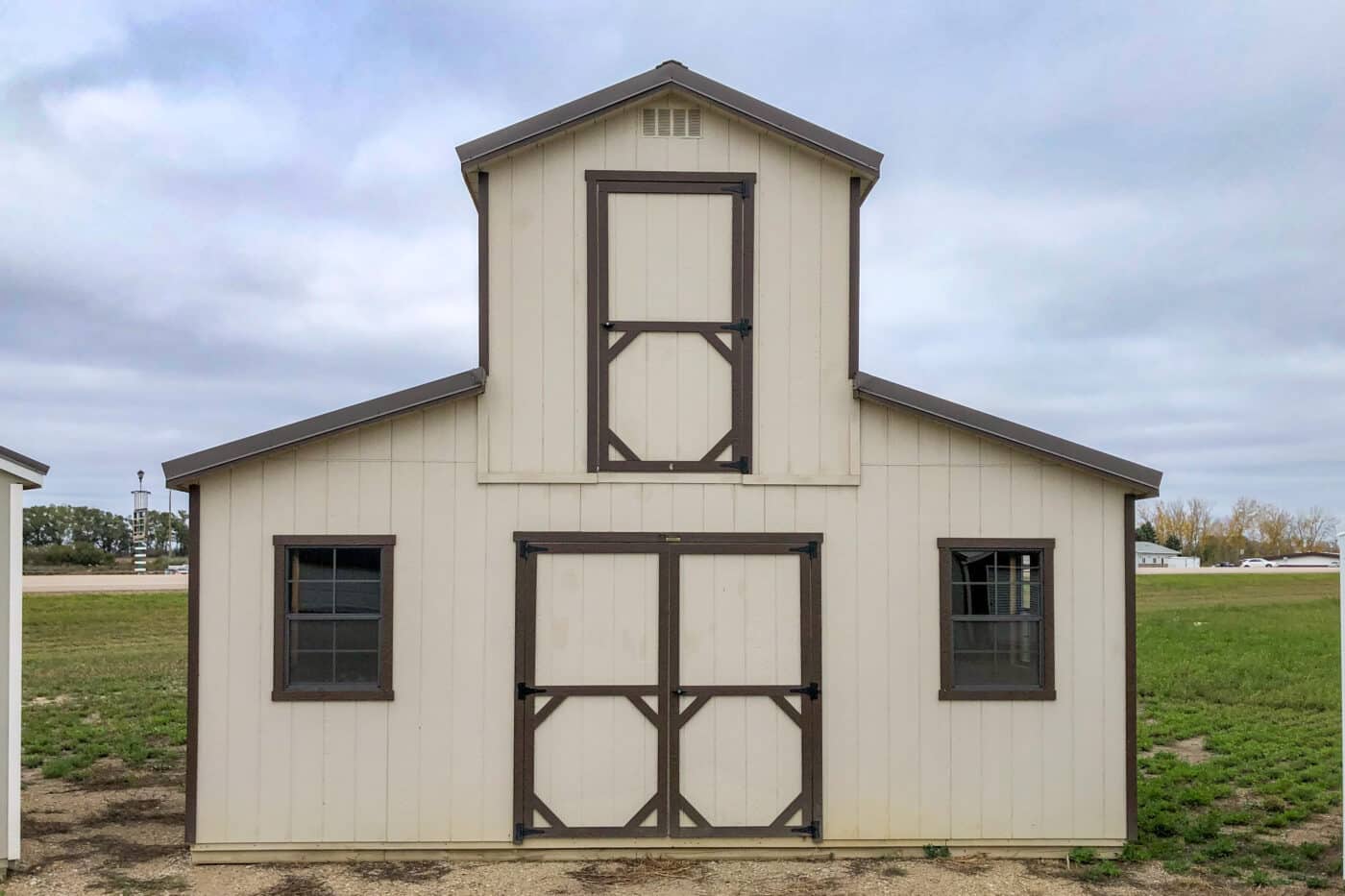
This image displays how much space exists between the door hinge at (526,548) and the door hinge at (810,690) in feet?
7.13

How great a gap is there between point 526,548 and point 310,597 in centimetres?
165

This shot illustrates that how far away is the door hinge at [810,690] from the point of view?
28.3ft

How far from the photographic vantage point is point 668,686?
862 cm

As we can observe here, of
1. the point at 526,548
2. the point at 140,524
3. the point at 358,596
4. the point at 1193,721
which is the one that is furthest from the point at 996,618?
the point at 140,524

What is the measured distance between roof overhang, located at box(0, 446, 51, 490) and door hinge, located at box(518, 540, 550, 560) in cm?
349

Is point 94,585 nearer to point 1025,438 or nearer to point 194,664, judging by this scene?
point 194,664

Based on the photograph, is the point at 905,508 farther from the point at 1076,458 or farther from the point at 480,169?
the point at 480,169

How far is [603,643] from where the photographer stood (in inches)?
340

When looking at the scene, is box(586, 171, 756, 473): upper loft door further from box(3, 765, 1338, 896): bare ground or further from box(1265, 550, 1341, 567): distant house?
box(1265, 550, 1341, 567): distant house

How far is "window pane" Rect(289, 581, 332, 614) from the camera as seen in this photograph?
8.47 meters

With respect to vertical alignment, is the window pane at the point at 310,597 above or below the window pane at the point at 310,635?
above

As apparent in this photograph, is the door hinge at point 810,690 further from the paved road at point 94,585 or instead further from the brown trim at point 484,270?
the paved road at point 94,585

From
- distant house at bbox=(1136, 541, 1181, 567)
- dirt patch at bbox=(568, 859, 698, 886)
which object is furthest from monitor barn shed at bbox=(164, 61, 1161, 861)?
distant house at bbox=(1136, 541, 1181, 567)

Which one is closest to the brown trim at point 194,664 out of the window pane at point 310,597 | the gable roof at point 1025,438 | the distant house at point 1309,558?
the window pane at point 310,597
